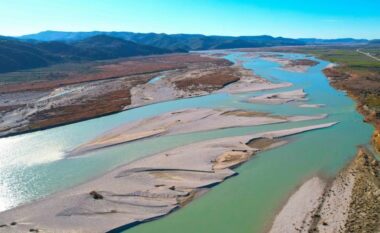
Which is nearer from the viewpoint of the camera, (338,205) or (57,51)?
(338,205)

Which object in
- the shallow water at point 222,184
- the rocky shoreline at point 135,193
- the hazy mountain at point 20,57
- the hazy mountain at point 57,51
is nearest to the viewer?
the rocky shoreline at point 135,193

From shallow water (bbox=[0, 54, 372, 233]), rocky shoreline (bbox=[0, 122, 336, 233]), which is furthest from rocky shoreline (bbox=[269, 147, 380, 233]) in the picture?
rocky shoreline (bbox=[0, 122, 336, 233])

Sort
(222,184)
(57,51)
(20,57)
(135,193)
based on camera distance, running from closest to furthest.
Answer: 1. (135,193)
2. (222,184)
3. (20,57)
4. (57,51)

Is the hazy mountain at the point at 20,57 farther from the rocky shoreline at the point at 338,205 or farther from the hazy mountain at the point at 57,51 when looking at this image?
the rocky shoreline at the point at 338,205

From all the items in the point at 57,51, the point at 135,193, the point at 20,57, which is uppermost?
the point at 57,51

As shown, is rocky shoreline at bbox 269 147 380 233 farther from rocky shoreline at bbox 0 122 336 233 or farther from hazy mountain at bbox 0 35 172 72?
hazy mountain at bbox 0 35 172 72

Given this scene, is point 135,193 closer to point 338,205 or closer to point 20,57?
point 338,205

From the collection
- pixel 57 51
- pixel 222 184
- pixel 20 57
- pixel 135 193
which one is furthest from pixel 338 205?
pixel 57 51

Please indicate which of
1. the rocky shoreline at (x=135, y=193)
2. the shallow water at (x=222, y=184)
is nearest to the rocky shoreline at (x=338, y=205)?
the shallow water at (x=222, y=184)
